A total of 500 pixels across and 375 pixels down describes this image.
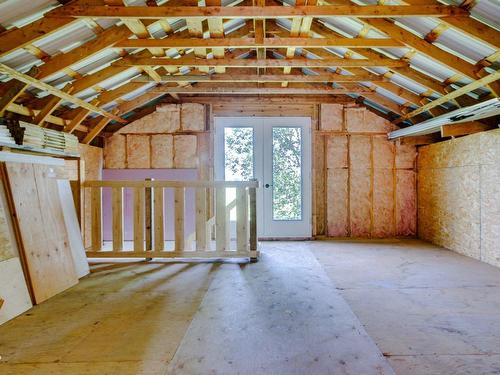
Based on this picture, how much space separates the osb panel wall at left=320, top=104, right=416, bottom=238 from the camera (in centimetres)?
671

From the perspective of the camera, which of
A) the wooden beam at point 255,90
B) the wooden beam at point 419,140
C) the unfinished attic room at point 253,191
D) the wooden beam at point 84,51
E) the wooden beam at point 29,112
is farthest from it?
the wooden beam at point 419,140

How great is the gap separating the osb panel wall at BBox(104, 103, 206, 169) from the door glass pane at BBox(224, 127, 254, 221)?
0.59 meters

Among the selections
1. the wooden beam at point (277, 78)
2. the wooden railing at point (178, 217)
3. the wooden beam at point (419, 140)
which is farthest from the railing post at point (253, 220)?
the wooden beam at point (419, 140)

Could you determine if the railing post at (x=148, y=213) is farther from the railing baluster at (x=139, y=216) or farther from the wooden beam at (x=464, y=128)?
the wooden beam at (x=464, y=128)

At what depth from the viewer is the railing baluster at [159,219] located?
4531 mm

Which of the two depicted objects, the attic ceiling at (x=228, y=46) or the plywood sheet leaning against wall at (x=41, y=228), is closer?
the plywood sheet leaning against wall at (x=41, y=228)

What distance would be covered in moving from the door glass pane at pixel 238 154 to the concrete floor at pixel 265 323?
285cm

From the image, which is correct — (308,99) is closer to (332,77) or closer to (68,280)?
(332,77)

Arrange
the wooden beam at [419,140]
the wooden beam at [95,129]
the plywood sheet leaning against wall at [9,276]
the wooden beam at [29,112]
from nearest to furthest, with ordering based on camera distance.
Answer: the plywood sheet leaning against wall at [9,276] → the wooden beam at [29,112] → the wooden beam at [95,129] → the wooden beam at [419,140]

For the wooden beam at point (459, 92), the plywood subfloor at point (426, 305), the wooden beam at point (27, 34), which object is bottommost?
the plywood subfloor at point (426, 305)

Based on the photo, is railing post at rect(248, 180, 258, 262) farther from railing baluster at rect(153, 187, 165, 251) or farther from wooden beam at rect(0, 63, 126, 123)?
wooden beam at rect(0, 63, 126, 123)

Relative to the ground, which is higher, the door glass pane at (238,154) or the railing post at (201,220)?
the door glass pane at (238,154)

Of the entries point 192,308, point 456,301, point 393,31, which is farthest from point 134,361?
point 393,31

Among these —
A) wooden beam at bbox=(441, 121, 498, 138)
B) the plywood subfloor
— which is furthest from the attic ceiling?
the plywood subfloor
